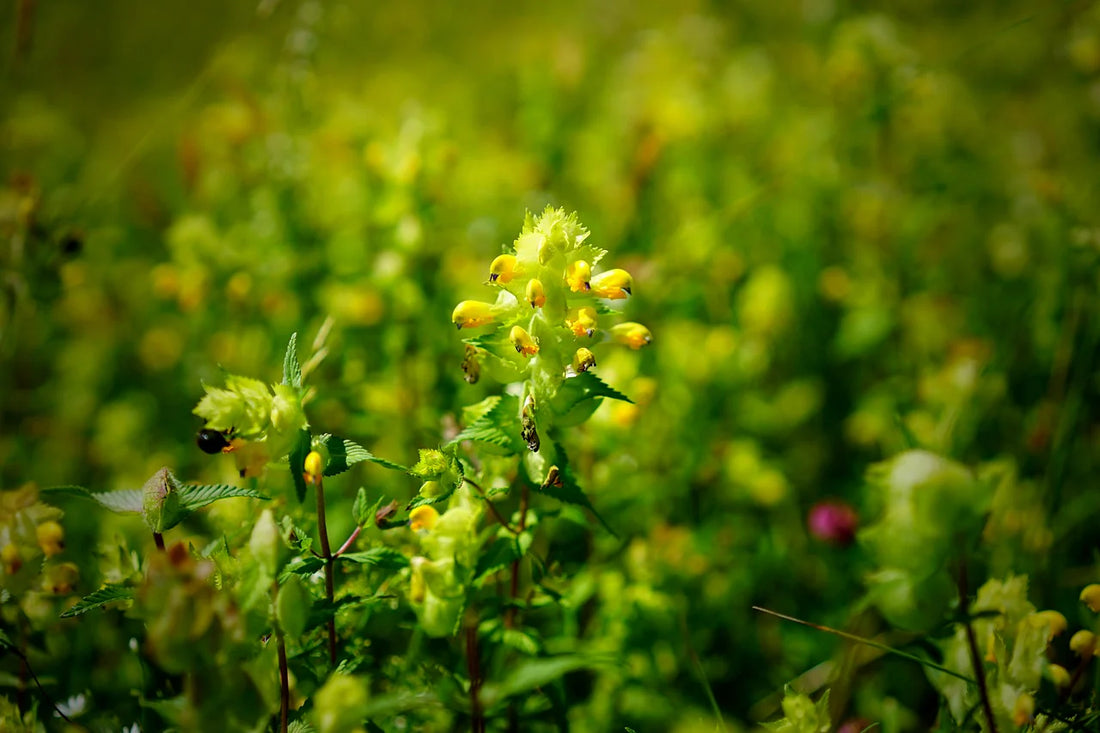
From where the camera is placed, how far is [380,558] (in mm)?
707

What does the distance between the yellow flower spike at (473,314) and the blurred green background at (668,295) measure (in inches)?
13.0

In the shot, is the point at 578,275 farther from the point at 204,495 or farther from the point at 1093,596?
the point at 1093,596

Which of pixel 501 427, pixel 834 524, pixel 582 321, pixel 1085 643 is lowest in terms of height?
pixel 834 524

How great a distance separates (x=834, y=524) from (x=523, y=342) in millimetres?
944

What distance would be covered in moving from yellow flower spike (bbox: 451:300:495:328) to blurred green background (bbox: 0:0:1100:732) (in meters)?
0.33

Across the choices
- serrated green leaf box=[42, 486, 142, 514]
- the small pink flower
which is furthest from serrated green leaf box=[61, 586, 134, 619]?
the small pink flower

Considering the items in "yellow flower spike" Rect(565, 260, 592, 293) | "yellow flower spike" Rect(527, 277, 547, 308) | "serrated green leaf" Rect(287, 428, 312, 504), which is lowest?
"serrated green leaf" Rect(287, 428, 312, 504)

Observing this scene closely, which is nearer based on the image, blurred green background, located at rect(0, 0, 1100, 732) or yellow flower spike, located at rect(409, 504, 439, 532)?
yellow flower spike, located at rect(409, 504, 439, 532)

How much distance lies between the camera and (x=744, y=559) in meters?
Answer: 1.31

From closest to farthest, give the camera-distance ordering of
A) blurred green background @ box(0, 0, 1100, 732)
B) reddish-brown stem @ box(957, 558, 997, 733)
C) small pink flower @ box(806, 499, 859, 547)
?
Answer: reddish-brown stem @ box(957, 558, 997, 733)
blurred green background @ box(0, 0, 1100, 732)
small pink flower @ box(806, 499, 859, 547)

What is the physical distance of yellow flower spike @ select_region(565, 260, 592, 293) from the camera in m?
0.71

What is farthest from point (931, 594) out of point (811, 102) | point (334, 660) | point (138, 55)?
point (138, 55)

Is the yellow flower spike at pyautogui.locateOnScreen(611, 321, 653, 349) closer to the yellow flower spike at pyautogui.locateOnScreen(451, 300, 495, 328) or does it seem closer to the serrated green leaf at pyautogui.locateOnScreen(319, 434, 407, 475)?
the yellow flower spike at pyautogui.locateOnScreen(451, 300, 495, 328)

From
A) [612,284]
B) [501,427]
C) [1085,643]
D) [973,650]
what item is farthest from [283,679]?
[1085,643]
